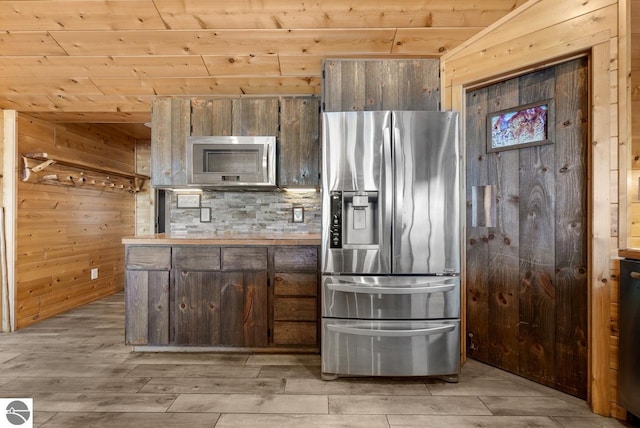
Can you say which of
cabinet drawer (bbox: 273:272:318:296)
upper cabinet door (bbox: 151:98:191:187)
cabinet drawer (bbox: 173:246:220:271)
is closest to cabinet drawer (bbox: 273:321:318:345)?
cabinet drawer (bbox: 273:272:318:296)

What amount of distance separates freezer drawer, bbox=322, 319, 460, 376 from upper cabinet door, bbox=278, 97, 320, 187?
1443 mm

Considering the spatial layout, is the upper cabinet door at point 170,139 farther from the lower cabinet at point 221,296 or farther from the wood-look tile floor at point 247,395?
the wood-look tile floor at point 247,395

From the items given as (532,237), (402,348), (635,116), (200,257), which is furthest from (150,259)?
(635,116)

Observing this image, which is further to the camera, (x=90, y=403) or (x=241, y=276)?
(x=241, y=276)

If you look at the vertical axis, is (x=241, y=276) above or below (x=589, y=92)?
below

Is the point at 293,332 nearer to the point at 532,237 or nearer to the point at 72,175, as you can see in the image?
the point at 532,237

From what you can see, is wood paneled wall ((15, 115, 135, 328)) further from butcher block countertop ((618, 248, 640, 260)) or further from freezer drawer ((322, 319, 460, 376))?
butcher block countertop ((618, 248, 640, 260))

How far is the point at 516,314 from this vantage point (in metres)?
2.23

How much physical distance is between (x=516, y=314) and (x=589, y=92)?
57.4 inches

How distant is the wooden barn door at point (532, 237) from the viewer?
78.2 inches

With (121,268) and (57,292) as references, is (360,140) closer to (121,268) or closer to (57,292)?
(57,292)

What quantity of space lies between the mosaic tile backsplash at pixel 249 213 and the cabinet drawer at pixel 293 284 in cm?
83

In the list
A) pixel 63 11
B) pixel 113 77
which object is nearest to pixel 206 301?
pixel 113 77

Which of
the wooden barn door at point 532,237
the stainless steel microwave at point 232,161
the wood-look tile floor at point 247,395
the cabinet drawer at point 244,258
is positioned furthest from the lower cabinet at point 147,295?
the wooden barn door at point 532,237
